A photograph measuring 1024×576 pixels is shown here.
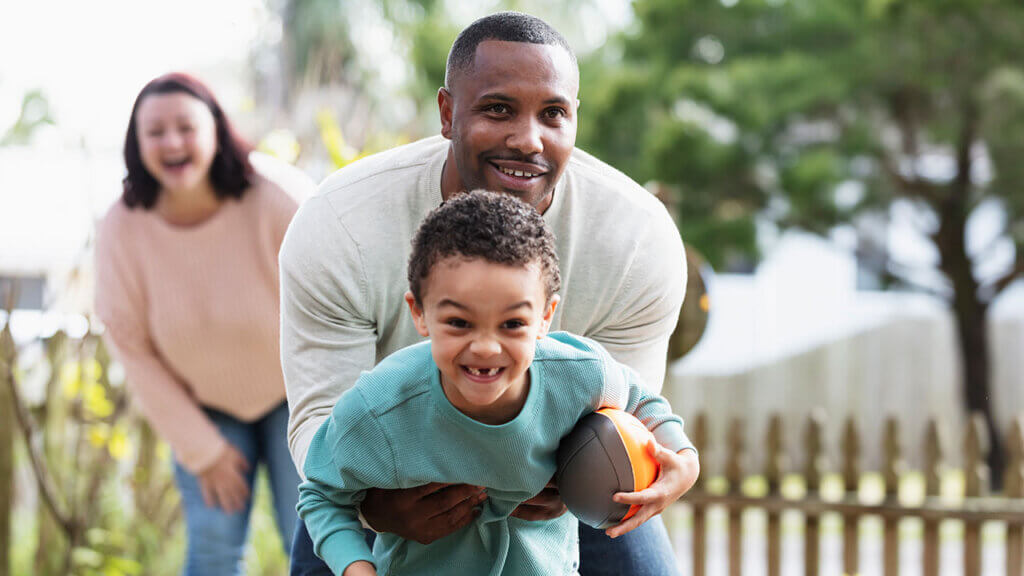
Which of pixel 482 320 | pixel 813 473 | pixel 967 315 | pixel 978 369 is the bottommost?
pixel 813 473

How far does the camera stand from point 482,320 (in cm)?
187

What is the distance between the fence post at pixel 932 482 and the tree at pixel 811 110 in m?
4.06

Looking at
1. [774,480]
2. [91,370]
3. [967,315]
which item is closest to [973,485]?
[774,480]

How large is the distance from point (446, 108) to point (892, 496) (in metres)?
4.30

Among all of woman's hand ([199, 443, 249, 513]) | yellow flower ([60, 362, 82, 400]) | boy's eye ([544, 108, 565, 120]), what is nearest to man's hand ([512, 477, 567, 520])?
boy's eye ([544, 108, 565, 120])

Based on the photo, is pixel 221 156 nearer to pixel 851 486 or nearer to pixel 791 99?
pixel 851 486

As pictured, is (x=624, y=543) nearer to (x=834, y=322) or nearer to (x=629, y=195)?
(x=629, y=195)

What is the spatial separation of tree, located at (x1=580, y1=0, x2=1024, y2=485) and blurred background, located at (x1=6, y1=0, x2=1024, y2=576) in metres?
0.02

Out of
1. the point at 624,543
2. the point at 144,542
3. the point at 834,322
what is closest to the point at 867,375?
the point at 834,322

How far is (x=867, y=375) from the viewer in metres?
12.9

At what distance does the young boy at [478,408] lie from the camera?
1877 mm

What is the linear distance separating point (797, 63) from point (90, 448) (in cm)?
675

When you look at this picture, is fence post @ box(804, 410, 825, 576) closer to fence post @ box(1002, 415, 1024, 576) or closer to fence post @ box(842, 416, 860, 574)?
fence post @ box(842, 416, 860, 574)

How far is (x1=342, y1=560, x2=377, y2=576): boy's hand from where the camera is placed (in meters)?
2.00
